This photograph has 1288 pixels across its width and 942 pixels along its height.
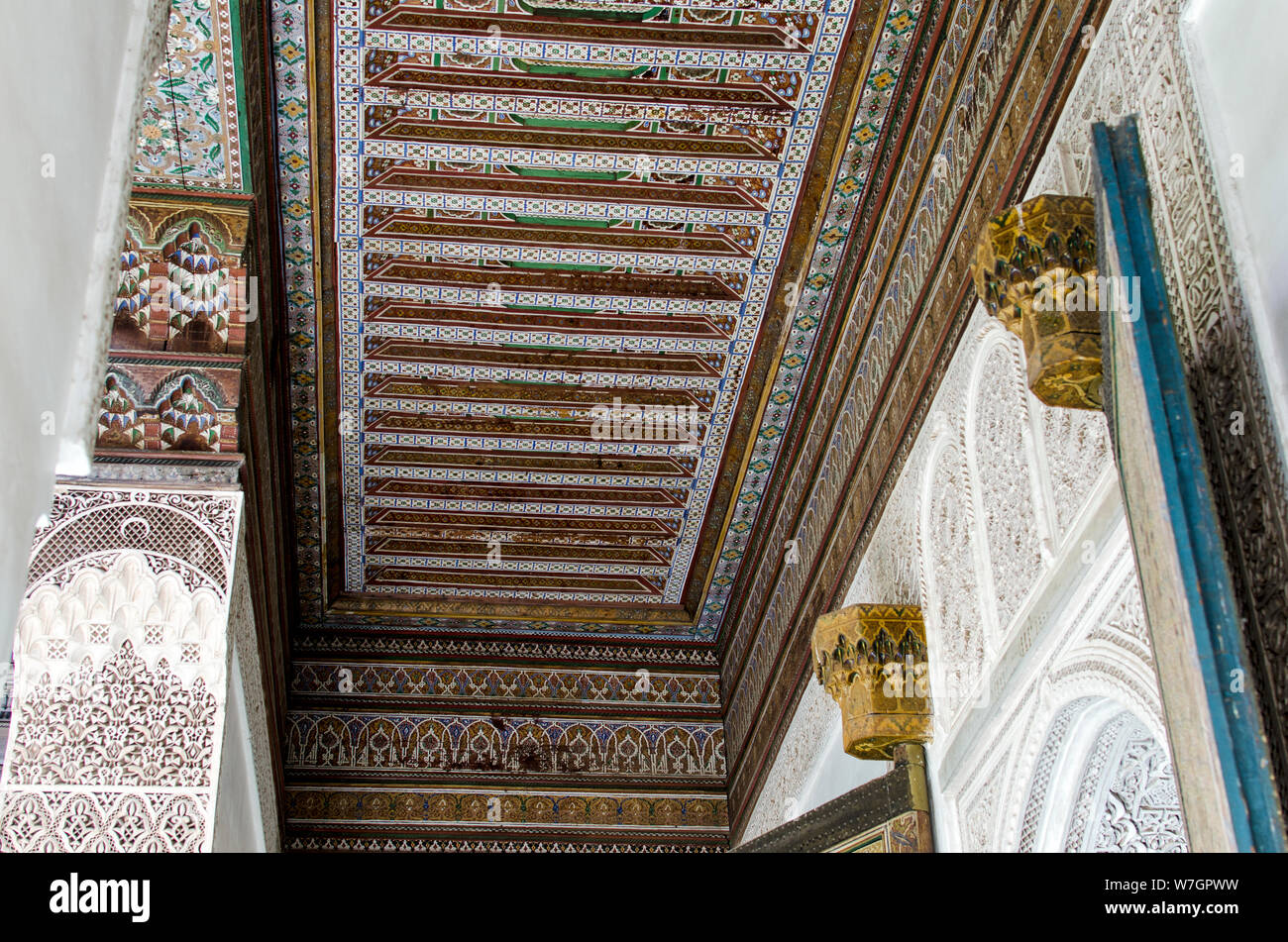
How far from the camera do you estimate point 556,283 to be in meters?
4.86

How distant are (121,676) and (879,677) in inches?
78.2

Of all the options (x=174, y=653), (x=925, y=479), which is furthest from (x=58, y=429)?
(x=925, y=479)

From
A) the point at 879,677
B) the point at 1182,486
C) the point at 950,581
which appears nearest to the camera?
the point at 1182,486

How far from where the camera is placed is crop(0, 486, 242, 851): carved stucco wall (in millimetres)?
3412

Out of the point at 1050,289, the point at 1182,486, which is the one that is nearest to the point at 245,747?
the point at 1050,289

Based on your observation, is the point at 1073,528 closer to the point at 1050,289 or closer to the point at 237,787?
the point at 1050,289

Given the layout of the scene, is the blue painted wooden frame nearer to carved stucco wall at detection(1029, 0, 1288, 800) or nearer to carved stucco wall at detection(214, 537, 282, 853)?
carved stucco wall at detection(1029, 0, 1288, 800)

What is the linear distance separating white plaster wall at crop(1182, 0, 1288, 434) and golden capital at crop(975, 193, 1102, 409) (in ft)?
1.04

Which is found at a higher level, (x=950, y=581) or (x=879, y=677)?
(x=950, y=581)

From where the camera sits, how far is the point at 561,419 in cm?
546

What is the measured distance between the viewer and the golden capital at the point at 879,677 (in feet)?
12.9

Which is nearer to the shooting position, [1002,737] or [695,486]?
[1002,737]
